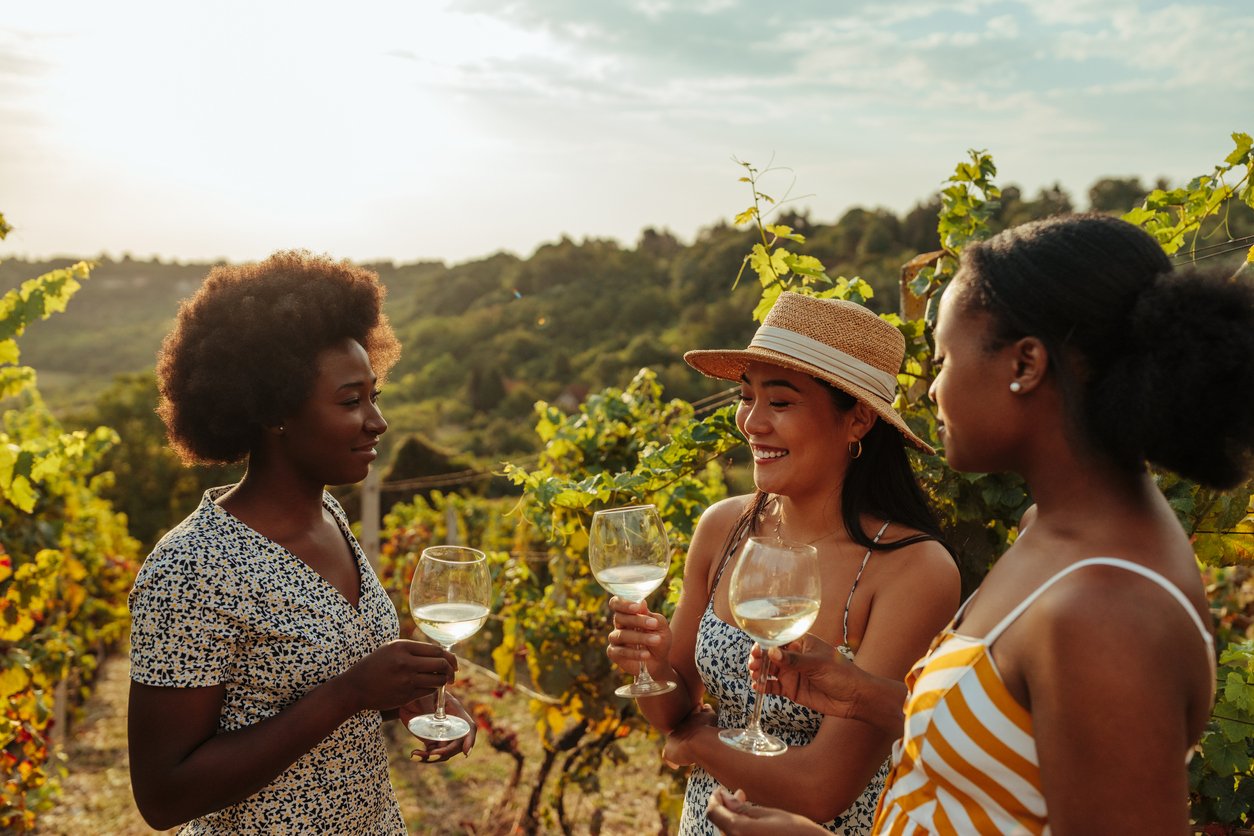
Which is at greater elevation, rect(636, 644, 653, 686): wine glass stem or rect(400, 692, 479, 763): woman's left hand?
rect(636, 644, 653, 686): wine glass stem

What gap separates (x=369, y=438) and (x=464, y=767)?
742 cm

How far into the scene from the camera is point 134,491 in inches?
894

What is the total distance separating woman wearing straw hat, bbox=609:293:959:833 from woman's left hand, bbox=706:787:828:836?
2.00 ft

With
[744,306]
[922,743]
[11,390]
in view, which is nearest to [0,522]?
[11,390]

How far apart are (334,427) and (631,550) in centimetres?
82

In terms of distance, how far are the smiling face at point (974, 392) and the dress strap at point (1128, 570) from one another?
22 cm

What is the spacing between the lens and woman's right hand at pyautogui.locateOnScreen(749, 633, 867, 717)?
211 centimetres

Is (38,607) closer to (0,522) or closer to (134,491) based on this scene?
(0,522)

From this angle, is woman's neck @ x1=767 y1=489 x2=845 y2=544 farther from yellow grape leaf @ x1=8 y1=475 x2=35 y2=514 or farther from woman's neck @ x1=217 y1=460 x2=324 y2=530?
yellow grape leaf @ x1=8 y1=475 x2=35 y2=514

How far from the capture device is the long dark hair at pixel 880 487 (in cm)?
268

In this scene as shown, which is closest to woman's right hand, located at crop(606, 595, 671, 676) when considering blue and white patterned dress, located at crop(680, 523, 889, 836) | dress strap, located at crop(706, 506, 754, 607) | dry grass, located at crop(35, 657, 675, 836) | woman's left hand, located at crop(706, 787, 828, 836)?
blue and white patterned dress, located at crop(680, 523, 889, 836)

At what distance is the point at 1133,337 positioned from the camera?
1491 mm

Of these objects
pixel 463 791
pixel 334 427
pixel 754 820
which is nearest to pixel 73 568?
pixel 463 791

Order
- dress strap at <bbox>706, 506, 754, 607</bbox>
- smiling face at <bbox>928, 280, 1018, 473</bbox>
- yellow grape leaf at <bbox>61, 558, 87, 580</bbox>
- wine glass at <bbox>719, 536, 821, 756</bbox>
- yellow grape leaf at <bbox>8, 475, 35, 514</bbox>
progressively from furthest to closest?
yellow grape leaf at <bbox>61, 558, 87, 580</bbox> → yellow grape leaf at <bbox>8, 475, 35, 514</bbox> → dress strap at <bbox>706, 506, 754, 607</bbox> → wine glass at <bbox>719, 536, 821, 756</bbox> → smiling face at <bbox>928, 280, 1018, 473</bbox>
